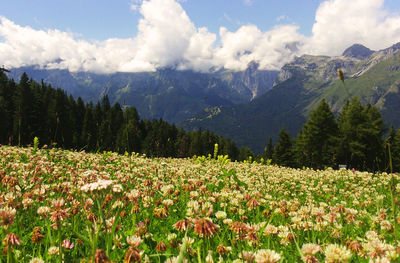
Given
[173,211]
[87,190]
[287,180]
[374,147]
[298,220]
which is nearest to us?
[87,190]

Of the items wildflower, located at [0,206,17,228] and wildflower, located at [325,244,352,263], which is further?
wildflower, located at [0,206,17,228]

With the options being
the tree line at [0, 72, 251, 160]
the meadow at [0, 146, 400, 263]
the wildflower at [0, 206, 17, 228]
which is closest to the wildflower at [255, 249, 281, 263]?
the meadow at [0, 146, 400, 263]

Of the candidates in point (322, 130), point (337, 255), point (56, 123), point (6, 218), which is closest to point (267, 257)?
point (337, 255)

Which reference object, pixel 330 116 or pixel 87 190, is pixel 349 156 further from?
pixel 87 190

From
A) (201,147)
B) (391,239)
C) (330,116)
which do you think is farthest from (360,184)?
(201,147)

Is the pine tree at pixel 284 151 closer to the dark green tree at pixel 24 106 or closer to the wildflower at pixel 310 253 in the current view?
the dark green tree at pixel 24 106

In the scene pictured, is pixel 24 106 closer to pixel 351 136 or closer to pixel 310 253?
pixel 351 136

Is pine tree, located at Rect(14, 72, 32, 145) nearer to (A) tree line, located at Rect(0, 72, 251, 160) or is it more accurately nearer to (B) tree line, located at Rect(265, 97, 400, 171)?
(A) tree line, located at Rect(0, 72, 251, 160)

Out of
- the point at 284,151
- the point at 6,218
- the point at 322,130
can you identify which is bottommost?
the point at 284,151

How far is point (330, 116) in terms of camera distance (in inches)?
1918

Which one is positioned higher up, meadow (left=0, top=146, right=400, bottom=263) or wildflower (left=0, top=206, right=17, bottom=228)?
wildflower (left=0, top=206, right=17, bottom=228)

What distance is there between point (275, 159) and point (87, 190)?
73296 mm

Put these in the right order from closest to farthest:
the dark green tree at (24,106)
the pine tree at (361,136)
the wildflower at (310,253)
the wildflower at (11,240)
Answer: the wildflower at (11,240) < the wildflower at (310,253) < the pine tree at (361,136) < the dark green tree at (24,106)

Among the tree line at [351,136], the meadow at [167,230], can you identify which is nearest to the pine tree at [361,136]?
the tree line at [351,136]
